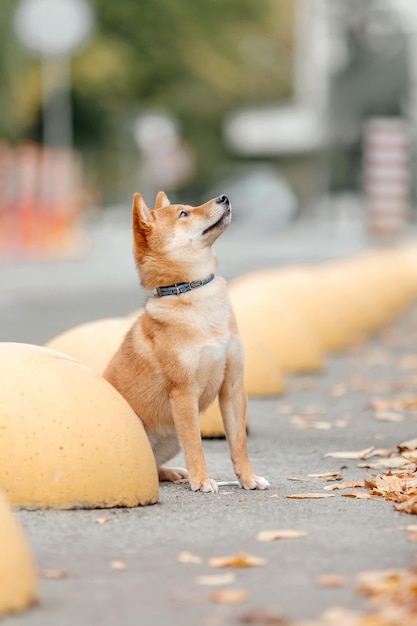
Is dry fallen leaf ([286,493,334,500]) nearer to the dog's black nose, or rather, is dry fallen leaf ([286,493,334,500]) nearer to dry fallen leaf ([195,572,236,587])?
the dog's black nose

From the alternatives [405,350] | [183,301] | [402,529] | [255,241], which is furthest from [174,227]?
[255,241]

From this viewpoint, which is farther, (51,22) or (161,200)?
(51,22)

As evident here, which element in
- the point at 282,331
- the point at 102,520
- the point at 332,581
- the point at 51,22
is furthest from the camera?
the point at 51,22

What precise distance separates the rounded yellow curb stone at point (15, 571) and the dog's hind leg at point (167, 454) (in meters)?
2.26

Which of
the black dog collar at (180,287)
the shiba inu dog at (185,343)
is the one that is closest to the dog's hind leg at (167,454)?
the shiba inu dog at (185,343)

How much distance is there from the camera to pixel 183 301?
22.8 feet

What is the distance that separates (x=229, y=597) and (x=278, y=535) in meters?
0.92

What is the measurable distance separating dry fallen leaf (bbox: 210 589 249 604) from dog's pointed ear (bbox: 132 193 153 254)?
8.02 feet

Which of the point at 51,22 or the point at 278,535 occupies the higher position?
the point at 51,22

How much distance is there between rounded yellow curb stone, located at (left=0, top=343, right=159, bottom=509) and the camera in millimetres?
6180

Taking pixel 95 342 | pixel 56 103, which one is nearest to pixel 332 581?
pixel 95 342

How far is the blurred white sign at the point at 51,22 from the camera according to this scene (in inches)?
1332

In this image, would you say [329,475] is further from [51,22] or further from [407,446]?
[51,22]

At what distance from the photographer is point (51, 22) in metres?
34.6
